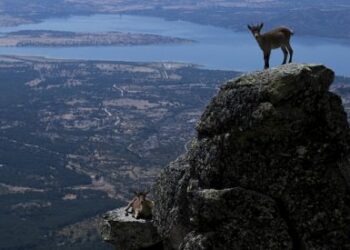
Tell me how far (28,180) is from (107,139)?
4705 cm

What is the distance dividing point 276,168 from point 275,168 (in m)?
0.02

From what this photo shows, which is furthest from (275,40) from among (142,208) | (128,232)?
(128,232)

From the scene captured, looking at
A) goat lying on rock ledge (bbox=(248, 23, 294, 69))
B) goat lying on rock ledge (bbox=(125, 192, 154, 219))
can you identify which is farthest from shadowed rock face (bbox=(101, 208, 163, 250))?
goat lying on rock ledge (bbox=(248, 23, 294, 69))

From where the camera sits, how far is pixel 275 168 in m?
14.9

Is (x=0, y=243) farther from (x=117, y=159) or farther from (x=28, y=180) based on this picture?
(x=117, y=159)

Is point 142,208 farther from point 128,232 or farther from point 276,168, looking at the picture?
point 276,168

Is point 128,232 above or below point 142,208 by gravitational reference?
below

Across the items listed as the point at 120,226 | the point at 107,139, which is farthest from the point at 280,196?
the point at 107,139

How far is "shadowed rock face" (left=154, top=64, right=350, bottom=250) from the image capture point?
14484mm

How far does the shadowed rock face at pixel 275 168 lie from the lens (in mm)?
14484

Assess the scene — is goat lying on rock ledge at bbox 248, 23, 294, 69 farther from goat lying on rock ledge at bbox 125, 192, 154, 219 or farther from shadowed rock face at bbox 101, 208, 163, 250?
shadowed rock face at bbox 101, 208, 163, 250

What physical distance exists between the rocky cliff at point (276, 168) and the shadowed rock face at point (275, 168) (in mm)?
20

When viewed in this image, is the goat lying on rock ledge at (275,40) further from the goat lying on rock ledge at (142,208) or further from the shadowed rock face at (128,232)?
the shadowed rock face at (128,232)

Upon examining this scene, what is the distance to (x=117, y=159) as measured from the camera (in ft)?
563
